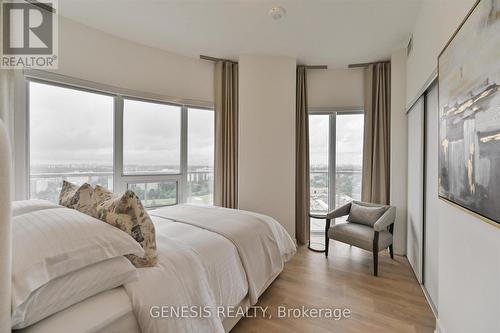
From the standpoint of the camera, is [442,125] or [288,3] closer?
[442,125]

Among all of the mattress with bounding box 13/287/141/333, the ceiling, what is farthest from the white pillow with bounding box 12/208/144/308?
the ceiling

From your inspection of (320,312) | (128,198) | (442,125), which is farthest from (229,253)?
(442,125)

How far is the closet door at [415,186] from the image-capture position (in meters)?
2.35

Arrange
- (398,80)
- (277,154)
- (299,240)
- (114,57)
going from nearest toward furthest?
(114,57)
(398,80)
(277,154)
(299,240)

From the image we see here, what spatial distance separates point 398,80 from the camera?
3.02 metres

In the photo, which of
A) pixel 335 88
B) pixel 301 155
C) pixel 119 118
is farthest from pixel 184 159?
pixel 335 88

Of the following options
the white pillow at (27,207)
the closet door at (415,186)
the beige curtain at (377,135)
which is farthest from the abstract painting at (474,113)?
the white pillow at (27,207)

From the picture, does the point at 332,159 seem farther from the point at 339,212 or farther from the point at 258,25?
the point at 258,25

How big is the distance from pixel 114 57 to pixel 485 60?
11.1 feet

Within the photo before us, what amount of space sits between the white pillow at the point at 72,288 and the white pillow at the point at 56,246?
0.04m

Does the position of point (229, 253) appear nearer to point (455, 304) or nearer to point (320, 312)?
point (320, 312)

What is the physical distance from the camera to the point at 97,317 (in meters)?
0.89

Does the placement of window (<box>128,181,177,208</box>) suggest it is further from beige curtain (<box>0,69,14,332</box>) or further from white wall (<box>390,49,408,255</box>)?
white wall (<box>390,49,408,255</box>)

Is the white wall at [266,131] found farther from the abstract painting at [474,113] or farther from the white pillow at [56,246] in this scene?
the white pillow at [56,246]
